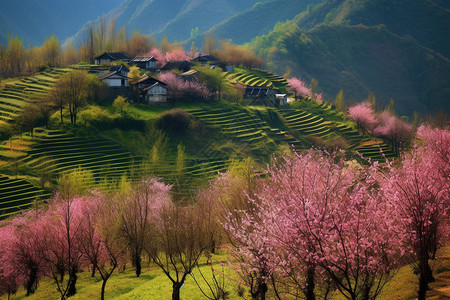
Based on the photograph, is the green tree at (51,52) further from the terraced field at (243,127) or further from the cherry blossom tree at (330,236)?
the cherry blossom tree at (330,236)

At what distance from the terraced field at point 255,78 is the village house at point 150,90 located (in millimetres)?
32486

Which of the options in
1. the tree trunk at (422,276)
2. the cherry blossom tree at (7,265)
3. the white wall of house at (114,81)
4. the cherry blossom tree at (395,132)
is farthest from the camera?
the cherry blossom tree at (395,132)

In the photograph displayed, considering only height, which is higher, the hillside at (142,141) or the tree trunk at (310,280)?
the hillside at (142,141)

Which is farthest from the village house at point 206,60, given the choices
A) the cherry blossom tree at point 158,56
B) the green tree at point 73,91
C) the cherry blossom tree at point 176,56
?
the green tree at point 73,91

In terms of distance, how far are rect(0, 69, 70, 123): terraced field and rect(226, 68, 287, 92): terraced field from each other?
169ft

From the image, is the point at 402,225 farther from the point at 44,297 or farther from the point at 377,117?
the point at 377,117

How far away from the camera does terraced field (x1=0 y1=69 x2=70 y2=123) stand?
79.4m

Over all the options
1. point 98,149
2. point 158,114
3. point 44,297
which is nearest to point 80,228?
point 44,297

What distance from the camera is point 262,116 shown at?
98.9 m

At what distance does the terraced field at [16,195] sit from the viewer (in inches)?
2046

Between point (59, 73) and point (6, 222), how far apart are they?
72639mm

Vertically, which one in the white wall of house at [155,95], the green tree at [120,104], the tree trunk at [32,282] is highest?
the white wall of house at [155,95]

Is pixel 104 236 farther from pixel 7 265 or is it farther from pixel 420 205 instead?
pixel 420 205

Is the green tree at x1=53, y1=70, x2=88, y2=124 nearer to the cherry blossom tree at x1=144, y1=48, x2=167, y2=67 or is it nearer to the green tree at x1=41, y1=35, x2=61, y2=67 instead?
the green tree at x1=41, y1=35, x2=61, y2=67
